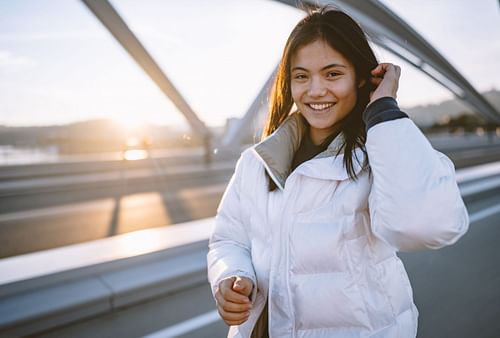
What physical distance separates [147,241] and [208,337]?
820 mm

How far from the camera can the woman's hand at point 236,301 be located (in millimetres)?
1161

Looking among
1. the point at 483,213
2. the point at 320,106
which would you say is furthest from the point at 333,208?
the point at 483,213

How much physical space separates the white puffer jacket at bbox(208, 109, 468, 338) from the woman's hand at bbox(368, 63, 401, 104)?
13cm

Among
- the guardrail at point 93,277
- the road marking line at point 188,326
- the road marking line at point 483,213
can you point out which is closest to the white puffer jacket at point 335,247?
the road marking line at point 188,326

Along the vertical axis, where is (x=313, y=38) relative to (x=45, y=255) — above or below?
above

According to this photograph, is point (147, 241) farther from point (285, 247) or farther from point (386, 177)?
point (386, 177)

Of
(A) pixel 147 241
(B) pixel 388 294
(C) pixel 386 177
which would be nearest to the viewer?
(C) pixel 386 177

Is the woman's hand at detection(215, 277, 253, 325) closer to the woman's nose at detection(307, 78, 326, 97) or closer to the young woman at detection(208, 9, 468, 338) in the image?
the young woman at detection(208, 9, 468, 338)

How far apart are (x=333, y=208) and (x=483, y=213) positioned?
Answer: 12.1 ft

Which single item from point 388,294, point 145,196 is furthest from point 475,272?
point 145,196

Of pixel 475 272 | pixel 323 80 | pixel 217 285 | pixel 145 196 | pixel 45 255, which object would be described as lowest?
pixel 145 196

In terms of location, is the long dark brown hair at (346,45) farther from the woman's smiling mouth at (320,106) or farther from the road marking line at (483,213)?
the road marking line at (483,213)

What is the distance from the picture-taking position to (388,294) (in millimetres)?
1190

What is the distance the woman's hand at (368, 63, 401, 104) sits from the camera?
118 cm
